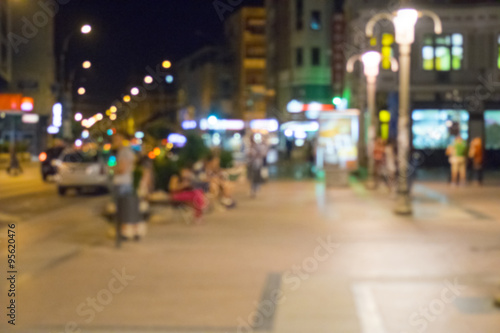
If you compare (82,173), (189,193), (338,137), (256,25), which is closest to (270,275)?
(189,193)

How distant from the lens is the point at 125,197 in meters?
13.4

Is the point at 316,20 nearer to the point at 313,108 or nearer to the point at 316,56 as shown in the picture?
the point at 316,56

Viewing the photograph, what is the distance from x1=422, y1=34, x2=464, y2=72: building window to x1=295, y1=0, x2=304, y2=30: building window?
924 inches

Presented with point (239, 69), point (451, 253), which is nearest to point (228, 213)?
point (451, 253)

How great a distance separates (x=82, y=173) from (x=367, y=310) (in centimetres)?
1864

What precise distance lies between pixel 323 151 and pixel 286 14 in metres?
40.2

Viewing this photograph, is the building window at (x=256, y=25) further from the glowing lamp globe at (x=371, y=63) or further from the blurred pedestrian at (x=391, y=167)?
the blurred pedestrian at (x=391, y=167)

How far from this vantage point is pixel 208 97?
99812 millimetres

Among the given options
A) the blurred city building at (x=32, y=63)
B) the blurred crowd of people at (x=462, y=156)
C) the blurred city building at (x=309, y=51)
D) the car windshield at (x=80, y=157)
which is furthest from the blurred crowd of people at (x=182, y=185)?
the blurred city building at (x=32, y=63)

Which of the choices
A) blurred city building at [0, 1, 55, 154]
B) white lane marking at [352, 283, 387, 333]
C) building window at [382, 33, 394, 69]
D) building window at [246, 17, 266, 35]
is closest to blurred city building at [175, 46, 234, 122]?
building window at [246, 17, 266, 35]

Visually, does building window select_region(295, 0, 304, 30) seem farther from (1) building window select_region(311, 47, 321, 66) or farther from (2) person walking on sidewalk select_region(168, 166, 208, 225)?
(2) person walking on sidewalk select_region(168, 166, 208, 225)

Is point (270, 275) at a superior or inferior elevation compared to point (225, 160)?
inferior

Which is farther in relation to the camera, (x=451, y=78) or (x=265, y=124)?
(x=265, y=124)

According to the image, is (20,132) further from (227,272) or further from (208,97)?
(227,272)
